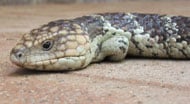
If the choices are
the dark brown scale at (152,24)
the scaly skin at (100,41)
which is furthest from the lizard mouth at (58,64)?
the dark brown scale at (152,24)

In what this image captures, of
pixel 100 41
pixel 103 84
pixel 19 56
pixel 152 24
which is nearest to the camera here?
pixel 103 84

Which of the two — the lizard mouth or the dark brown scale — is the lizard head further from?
the dark brown scale

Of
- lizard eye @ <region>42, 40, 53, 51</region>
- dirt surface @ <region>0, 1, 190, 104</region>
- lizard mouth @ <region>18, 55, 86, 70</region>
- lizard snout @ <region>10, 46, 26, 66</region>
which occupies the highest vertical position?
lizard eye @ <region>42, 40, 53, 51</region>

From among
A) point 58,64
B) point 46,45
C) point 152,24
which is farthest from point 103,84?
point 152,24

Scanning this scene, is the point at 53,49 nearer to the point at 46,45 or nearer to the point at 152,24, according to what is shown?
the point at 46,45

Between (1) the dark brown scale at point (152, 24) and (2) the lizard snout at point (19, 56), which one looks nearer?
(2) the lizard snout at point (19, 56)

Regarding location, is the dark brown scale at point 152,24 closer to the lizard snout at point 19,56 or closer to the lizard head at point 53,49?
the lizard head at point 53,49

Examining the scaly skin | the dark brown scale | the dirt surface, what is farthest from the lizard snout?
the dark brown scale
